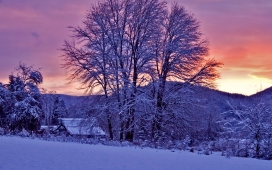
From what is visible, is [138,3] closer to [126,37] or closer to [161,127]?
[126,37]

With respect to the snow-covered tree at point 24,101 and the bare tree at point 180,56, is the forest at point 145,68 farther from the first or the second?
the snow-covered tree at point 24,101

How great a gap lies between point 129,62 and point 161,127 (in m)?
4.75

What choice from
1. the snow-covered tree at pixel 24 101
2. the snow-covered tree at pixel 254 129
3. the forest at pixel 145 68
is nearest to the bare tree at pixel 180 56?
the forest at pixel 145 68

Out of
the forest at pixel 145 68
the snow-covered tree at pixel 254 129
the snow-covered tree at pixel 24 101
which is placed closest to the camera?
the snow-covered tree at pixel 254 129

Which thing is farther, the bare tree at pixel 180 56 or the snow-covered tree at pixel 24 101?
the snow-covered tree at pixel 24 101

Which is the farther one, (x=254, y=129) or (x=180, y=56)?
(x=180, y=56)

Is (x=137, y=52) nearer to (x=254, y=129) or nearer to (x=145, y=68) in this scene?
(x=145, y=68)

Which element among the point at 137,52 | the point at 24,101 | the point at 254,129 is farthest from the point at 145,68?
the point at 24,101

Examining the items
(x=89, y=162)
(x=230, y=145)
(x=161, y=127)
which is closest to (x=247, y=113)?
(x=230, y=145)

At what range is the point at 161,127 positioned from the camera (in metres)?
21.2

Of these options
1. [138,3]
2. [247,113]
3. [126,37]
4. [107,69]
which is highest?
[138,3]

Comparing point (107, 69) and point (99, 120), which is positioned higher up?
point (107, 69)

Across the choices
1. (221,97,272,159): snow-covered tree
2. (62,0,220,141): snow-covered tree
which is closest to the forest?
(62,0,220,141): snow-covered tree

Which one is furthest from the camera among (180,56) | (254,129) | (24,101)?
(24,101)
